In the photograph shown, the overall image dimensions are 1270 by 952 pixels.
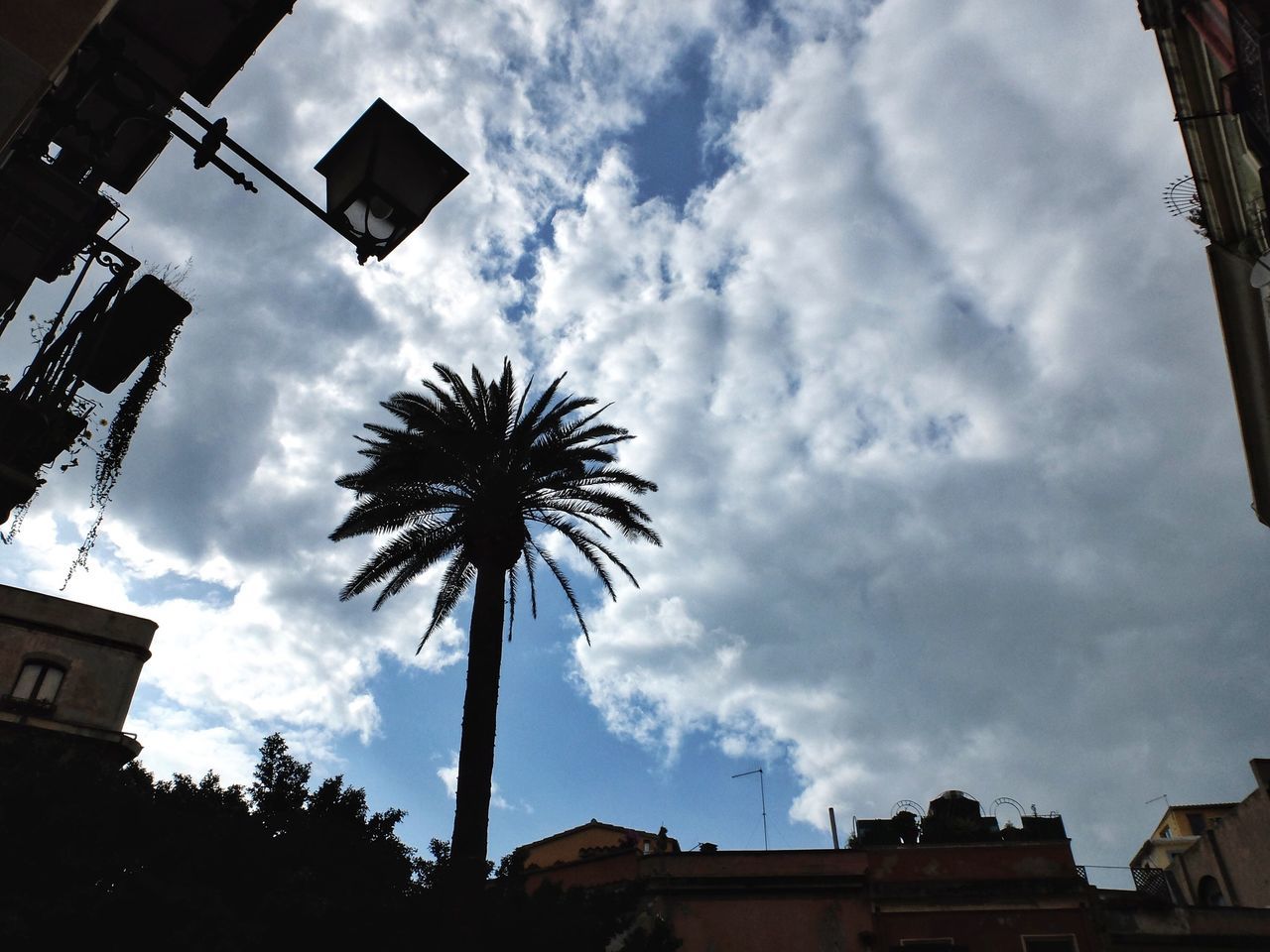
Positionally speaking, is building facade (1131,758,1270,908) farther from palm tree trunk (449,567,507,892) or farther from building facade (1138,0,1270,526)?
palm tree trunk (449,567,507,892)

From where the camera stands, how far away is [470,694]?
1641 centimetres

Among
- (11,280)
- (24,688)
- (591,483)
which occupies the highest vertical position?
(591,483)

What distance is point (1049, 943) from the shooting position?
18.6 m

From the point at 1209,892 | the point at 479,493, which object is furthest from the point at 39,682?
the point at 1209,892

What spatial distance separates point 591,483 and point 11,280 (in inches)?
581

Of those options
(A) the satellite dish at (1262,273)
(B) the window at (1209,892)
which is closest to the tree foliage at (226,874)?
(A) the satellite dish at (1262,273)

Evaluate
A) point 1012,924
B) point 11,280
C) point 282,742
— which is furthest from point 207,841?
point 1012,924

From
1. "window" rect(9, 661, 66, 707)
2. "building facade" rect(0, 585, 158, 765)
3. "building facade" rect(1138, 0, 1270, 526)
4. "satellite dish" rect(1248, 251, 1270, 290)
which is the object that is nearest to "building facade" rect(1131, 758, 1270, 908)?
"building facade" rect(1138, 0, 1270, 526)

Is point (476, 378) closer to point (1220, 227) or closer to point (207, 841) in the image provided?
point (207, 841)

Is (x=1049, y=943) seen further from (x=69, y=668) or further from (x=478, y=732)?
(x=69, y=668)

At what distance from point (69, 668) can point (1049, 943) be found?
25.6m

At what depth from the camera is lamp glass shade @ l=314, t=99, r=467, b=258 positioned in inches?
153

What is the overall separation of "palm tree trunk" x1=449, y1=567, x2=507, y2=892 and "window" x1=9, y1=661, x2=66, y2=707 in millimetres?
14798

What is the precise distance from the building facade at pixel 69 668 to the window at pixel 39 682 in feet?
0.07
